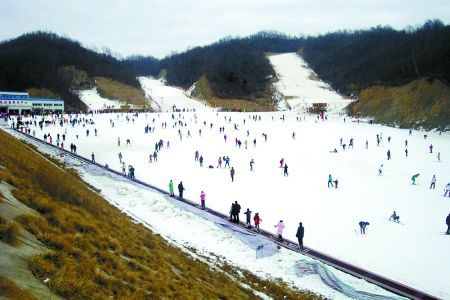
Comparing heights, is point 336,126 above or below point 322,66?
below

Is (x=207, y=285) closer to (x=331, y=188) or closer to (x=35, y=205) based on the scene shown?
(x=35, y=205)

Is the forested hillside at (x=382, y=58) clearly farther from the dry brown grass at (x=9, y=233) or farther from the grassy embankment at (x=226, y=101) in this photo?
the dry brown grass at (x=9, y=233)

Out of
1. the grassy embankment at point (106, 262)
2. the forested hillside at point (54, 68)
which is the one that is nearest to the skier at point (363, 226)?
the grassy embankment at point (106, 262)

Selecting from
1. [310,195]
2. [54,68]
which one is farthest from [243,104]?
[310,195]

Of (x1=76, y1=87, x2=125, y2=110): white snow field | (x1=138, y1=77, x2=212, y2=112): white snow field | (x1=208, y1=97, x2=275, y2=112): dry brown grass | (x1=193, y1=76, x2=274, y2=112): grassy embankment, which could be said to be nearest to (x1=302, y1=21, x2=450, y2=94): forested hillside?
(x1=208, y1=97, x2=275, y2=112): dry brown grass

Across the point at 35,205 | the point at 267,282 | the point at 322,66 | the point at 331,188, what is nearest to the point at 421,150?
the point at 331,188

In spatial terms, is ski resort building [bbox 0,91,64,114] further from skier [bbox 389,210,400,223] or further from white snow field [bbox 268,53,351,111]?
skier [bbox 389,210,400,223]

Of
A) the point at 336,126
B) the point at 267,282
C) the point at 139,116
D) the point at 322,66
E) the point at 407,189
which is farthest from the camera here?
the point at 322,66
